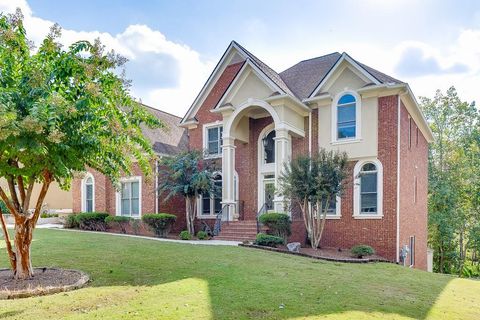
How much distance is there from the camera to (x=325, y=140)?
55.2ft

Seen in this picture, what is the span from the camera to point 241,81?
711 inches

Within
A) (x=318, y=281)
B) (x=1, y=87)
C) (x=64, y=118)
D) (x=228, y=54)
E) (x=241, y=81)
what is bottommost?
(x=318, y=281)

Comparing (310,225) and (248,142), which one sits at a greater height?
(248,142)

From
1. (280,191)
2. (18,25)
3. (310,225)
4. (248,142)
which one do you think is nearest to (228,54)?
(248,142)

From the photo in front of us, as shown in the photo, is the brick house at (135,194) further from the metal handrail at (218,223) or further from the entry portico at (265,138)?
the entry portico at (265,138)

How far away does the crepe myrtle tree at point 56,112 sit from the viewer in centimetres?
640

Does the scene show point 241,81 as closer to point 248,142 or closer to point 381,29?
point 248,142

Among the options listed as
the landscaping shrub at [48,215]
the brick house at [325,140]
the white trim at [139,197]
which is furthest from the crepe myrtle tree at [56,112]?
the landscaping shrub at [48,215]

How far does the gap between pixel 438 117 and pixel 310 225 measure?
18192 millimetres

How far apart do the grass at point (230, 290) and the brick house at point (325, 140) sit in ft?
14.0

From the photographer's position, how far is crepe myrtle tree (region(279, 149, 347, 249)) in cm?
1385

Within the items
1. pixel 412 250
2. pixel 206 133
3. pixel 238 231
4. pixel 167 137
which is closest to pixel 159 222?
pixel 238 231

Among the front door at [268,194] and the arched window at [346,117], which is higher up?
the arched window at [346,117]

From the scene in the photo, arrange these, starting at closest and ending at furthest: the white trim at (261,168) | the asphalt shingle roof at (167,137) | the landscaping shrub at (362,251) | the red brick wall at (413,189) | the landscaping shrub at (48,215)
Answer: the landscaping shrub at (362,251) → the red brick wall at (413,189) → the white trim at (261,168) → the asphalt shingle roof at (167,137) → the landscaping shrub at (48,215)
